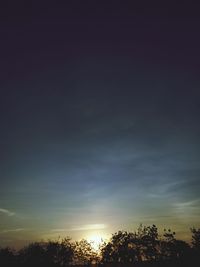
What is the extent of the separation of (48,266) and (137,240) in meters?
25.3

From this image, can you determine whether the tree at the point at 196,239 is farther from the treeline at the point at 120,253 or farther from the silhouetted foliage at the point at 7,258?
the silhouetted foliage at the point at 7,258

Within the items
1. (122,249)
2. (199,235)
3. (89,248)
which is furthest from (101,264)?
(199,235)

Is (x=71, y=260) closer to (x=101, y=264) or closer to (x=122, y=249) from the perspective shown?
(x=101, y=264)

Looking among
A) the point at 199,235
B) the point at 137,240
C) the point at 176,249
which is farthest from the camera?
the point at 137,240

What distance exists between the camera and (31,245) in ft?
324

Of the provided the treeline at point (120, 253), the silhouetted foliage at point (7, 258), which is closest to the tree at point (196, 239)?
the treeline at point (120, 253)

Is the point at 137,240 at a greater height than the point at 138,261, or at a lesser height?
greater

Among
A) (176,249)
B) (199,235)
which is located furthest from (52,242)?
(199,235)

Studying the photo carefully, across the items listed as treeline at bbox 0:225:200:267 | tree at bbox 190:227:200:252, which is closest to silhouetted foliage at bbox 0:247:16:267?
treeline at bbox 0:225:200:267

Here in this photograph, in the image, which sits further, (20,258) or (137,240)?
(137,240)

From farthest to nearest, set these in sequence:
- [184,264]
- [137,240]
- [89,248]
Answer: [89,248], [137,240], [184,264]

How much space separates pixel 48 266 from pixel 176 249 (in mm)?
33055

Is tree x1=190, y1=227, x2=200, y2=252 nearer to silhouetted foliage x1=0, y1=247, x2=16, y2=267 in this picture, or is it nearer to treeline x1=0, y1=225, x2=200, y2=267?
treeline x1=0, y1=225, x2=200, y2=267

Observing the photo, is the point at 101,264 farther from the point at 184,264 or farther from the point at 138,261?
the point at 184,264
